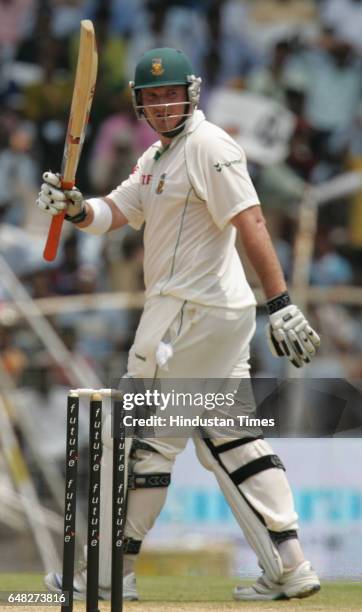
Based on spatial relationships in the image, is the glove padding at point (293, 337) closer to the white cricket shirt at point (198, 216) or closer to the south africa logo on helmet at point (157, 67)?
the white cricket shirt at point (198, 216)

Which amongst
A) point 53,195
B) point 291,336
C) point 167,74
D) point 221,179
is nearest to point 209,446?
point 291,336

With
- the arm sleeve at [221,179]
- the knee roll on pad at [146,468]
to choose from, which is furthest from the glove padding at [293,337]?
the knee roll on pad at [146,468]

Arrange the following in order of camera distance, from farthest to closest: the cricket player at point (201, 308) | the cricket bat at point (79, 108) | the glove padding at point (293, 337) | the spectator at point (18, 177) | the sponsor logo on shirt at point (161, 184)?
the spectator at point (18, 177) < the sponsor logo on shirt at point (161, 184) < the cricket player at point (201, 308) < the glove padding at point (293, 337) < the cricket bat at point (79, 108)

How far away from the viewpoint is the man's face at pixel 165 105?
480 centimetres

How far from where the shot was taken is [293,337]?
448cm

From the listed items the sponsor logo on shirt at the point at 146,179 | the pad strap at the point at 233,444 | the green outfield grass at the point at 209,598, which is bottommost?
the green outfield grass at the point at 209,598

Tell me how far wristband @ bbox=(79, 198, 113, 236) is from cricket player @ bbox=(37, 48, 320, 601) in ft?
0.36

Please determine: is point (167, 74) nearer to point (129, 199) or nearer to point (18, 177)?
point (129, 199)

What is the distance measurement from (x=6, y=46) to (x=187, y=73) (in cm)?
513

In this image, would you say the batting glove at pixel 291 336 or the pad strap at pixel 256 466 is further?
the pad strap at pixel 256 466

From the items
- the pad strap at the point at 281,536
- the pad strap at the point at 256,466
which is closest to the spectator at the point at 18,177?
the pad strap at the point at 256,466

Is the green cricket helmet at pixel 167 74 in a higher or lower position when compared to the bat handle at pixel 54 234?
higher

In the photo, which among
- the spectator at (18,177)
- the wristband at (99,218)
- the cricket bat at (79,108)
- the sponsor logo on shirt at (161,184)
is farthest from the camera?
the spectator at (18,177)

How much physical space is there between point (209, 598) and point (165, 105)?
178 cm
